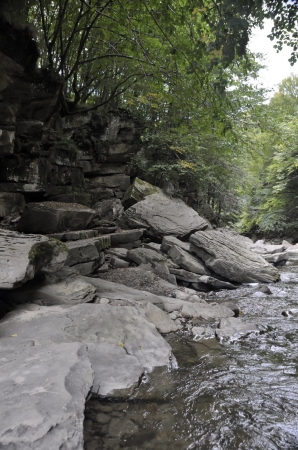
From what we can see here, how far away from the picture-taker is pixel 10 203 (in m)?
9.20

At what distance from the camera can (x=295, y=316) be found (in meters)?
5.85

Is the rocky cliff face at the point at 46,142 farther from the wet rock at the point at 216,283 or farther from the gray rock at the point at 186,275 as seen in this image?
the wet rock at the point at 216,283

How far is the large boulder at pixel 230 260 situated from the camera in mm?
9344

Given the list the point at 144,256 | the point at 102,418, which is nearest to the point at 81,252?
the point at 144,256

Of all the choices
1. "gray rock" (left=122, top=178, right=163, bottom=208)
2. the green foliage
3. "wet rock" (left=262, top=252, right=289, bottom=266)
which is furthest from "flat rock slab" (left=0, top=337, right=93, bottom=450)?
the green foliage

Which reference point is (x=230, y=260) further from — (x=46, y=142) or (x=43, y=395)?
(x=43, y=395)

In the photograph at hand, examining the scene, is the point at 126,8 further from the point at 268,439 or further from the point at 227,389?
the point at 268,439

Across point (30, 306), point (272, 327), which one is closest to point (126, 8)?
point (30, 306)

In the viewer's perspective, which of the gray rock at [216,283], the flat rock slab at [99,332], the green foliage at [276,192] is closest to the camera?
the flat rock slab at [99,332]

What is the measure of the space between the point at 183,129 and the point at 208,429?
6763 millimetres

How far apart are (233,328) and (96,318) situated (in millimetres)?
2187

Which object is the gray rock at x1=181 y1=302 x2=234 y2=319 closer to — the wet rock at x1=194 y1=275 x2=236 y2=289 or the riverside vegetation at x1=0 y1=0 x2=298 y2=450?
the riverside vegetation at x1=0 y1=0 x2=298 y2=450

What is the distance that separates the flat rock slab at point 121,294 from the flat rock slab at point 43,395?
8.50 ft

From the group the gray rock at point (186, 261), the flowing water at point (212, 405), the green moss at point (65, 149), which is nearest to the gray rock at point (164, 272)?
the gray rock at point (186, 261)
